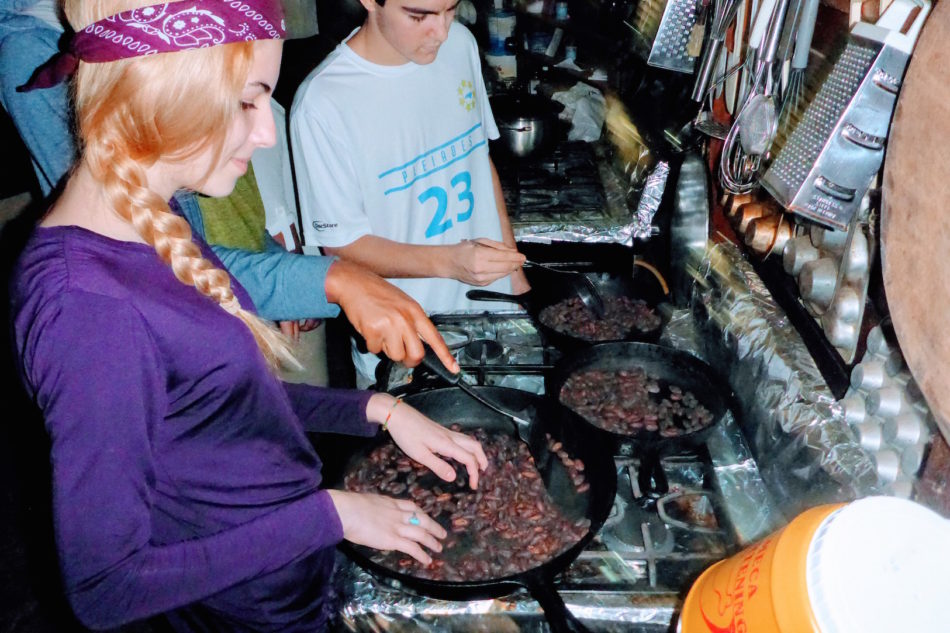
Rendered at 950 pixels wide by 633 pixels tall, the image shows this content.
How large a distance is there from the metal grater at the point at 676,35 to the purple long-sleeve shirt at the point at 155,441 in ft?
5.73

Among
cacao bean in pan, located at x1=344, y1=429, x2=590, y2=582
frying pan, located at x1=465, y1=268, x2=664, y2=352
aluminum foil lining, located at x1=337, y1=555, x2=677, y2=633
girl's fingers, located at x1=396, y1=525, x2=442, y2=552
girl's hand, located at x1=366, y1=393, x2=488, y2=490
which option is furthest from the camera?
frying pan, located at x1=465, y1=268, x2=664, y2=352

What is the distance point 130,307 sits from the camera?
926mm

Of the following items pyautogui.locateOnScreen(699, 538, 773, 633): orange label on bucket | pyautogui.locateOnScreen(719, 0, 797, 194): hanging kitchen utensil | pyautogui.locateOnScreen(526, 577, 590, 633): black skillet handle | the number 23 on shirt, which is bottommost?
pyautogui.locateOnScreen(526, 577, 590, 633): black skillet handle

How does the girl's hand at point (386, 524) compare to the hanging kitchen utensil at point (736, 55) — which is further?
the hanging kitchen utensil at point (736, 55)

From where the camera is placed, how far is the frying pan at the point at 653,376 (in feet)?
5.12

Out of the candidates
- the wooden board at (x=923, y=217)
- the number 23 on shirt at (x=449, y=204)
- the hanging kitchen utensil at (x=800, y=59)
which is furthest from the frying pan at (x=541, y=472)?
the hanging kitchen utensil at (x=800, y=59)

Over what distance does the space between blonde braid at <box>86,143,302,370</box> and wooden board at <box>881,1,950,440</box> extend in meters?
1.08

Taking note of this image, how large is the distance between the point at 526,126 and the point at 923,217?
280 cm

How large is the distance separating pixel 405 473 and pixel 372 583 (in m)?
0.42

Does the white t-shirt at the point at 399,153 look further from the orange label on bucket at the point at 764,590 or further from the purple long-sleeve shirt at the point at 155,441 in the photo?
the orange label on bucket at the point at 764,590

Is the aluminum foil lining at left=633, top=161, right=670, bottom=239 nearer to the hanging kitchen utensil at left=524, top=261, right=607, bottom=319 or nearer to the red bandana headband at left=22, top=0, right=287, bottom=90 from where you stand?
the hanging kitchen utensil at left=524, top=261, right=607, bottom=319

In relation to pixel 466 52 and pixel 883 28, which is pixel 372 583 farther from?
pixel 466 52

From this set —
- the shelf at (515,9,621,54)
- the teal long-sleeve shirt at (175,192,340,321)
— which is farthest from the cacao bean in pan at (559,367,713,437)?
the shelf at (515,9,621,54)

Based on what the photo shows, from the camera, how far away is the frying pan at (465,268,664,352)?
2115mm
